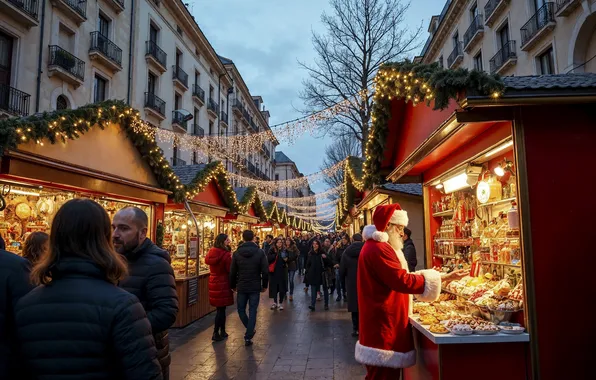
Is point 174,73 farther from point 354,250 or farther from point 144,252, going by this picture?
point 144,252

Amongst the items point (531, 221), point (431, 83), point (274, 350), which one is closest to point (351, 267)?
point (274, 350)

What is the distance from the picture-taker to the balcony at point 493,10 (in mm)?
18561

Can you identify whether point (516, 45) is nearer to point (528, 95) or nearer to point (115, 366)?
point (528, 95)

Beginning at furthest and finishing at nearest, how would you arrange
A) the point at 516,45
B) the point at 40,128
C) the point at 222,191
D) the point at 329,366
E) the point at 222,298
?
1. the point at 516,45
2. the point at 222,191
3. the point at 222,298
4. the point at 329,366
5. the point at 40,128

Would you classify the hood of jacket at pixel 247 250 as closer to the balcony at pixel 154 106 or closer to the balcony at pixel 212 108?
the balcony at pixel 154 106

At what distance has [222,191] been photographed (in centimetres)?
1284

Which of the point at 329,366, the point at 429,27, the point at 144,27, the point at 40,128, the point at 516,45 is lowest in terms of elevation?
the point at 329,366

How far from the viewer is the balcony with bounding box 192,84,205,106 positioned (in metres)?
28.5

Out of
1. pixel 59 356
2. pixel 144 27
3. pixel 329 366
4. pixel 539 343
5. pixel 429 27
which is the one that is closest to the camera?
pixel 59 356

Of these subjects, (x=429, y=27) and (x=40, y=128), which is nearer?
(x=40, y=128)

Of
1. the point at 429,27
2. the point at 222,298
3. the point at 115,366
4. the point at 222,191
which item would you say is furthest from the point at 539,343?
the point at 429,27

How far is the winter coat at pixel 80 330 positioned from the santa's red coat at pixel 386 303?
2.44 metres

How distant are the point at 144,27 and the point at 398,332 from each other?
23051mm

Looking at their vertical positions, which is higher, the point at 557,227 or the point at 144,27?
the point at 144,27
